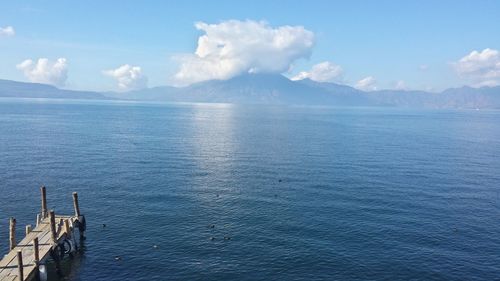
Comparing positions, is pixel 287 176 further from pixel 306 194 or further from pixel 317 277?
pixel 317 277

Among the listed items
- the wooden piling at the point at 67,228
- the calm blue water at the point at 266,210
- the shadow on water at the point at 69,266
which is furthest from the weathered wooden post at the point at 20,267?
the wooden piling at the point at 67,228

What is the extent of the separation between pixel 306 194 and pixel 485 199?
120ft

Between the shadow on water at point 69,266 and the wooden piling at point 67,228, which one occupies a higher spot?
the wooden piling at point 67,228

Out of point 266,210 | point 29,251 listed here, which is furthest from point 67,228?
point 266,210

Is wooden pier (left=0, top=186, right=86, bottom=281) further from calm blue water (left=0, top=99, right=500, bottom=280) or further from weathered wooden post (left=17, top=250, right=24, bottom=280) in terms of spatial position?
calm blue water (left=0, top=99, right=500, bottom=280)

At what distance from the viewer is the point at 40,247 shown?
4984 centimetres

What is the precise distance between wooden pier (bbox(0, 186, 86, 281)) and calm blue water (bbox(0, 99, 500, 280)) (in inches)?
112

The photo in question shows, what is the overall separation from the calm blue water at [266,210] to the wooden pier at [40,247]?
9.31ft

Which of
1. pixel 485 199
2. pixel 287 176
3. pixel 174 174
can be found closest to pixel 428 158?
pixel 485 199

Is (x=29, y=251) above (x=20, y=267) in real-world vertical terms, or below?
below

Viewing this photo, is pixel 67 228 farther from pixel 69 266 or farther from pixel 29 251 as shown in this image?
pixel 29 251

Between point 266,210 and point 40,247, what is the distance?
122 ft

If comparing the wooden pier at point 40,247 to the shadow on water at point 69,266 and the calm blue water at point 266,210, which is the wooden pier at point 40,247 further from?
the calm blue water at point 266,210

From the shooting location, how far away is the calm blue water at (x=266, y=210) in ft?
174
